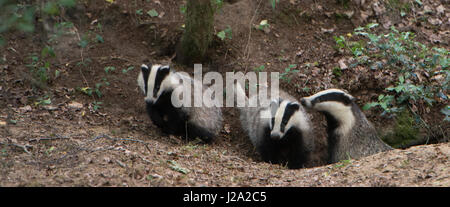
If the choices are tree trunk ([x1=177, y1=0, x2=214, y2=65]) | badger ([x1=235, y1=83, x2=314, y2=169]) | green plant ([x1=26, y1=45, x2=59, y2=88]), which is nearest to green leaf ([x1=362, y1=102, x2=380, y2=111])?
badger ([x1=235, y1=83, x2=314, y2=169])

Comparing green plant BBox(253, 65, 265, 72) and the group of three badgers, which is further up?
green plant BBox(253, 65, 265, 72)

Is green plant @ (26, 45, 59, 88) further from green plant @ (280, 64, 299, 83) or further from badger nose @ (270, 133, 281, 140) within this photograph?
green plant @ (280, 64, 299, 83)

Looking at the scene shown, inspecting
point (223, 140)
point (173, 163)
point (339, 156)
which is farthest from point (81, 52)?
point (339, 156)

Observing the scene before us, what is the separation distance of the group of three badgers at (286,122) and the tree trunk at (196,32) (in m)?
0.72

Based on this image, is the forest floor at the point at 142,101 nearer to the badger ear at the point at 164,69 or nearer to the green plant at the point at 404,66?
the green plant at the point at 404,66

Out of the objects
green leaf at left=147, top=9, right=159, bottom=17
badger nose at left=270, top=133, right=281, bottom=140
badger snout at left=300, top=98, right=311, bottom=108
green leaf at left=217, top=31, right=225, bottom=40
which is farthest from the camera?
green leaf at left=147, top=9, right=159, bottom=17

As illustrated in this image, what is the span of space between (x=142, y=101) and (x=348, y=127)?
8.18 feet

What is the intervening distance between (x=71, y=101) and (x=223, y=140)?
→ 186 cm

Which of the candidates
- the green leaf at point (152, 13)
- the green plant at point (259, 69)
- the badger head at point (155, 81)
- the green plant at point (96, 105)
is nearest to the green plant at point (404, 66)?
the green plant at point (259, 69)

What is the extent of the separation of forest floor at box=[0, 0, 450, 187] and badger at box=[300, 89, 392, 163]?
52 centimetres

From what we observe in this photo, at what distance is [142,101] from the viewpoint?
219 inches

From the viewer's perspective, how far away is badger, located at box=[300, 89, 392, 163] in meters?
4.84

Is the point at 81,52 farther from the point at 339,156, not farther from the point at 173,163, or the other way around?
the point at 339,156
